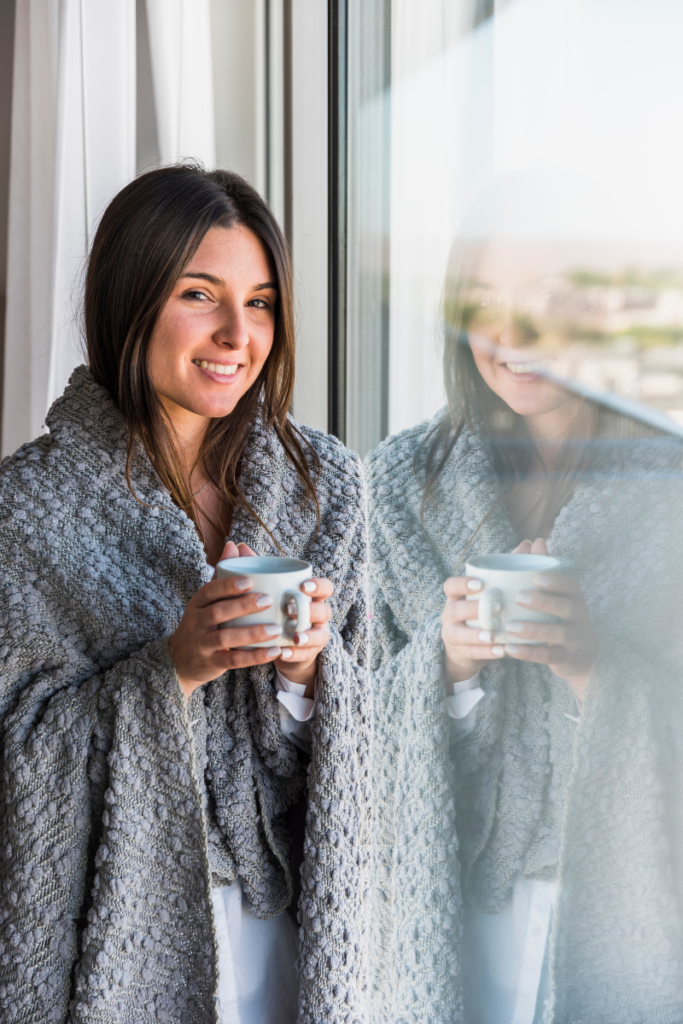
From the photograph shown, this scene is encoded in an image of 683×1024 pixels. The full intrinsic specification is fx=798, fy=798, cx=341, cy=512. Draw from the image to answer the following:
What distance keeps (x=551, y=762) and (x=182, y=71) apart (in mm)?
1498

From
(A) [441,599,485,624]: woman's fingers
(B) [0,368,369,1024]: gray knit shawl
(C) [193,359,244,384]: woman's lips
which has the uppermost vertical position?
(C) [193,359,244,384]: woman's lips

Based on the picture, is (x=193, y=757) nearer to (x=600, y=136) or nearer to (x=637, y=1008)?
(x=637, y=1008)

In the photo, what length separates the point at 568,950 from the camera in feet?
1.94

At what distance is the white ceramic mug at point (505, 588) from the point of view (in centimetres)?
59

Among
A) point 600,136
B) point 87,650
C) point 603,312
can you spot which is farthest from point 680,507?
point 87,650

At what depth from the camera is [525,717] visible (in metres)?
0.63

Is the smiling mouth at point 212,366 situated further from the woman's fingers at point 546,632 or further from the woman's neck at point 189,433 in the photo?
the woman's fingers at point 546,632

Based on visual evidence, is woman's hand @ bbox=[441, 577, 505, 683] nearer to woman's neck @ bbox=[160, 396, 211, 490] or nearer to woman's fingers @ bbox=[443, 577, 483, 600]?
woman's fingers @ bbox=[443, 577, 483, 600]

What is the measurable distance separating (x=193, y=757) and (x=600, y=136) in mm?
660

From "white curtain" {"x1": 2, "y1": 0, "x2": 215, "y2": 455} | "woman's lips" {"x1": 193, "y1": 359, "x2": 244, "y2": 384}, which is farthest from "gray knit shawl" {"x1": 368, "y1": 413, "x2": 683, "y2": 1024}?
"white curtain" {"x1": 2, "y1": 0, "x2": 215, "y2": 455}

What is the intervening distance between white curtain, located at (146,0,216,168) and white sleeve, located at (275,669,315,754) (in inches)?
44.3

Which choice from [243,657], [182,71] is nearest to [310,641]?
[243,657]

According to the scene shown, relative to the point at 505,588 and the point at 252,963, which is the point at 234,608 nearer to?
the point at 505,588

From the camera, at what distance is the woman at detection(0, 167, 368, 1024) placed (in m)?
0.82
